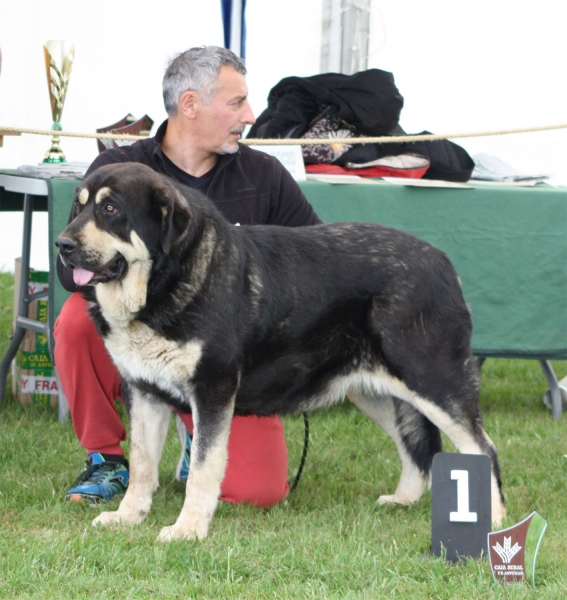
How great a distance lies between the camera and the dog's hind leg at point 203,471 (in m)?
2.70

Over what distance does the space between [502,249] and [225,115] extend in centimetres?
179

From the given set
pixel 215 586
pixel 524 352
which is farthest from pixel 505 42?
pixel 215 586

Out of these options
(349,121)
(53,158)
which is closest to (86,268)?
(53,158)

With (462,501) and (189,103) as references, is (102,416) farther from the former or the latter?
(462,501)

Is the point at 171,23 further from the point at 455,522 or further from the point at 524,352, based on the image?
the point at 455,522

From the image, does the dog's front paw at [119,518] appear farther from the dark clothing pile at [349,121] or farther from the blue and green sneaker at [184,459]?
the dark clothing pile at [349,121]

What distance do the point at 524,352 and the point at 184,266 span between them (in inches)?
94.2

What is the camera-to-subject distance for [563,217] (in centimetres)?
448

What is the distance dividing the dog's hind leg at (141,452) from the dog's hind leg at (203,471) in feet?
0.74

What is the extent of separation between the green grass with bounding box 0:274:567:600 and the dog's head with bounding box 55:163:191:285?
810 millimetres

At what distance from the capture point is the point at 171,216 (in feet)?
8.51

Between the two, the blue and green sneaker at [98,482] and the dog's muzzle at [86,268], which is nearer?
the dog's muzzle at [86,268]

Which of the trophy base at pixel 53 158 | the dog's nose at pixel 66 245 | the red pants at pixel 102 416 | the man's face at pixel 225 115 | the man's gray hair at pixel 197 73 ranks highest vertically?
the man's gray hair at pixel 197 73

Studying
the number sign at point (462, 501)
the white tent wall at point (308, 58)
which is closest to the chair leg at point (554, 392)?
the white tent wall at point (308, 58)
